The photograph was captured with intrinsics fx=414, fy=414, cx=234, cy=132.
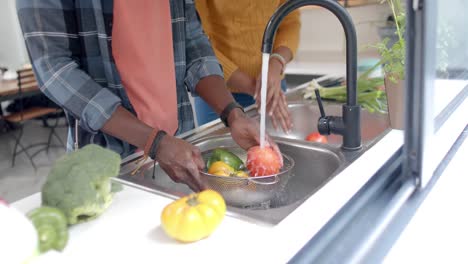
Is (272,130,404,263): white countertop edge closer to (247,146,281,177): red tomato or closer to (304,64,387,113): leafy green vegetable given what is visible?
(247,146,281,177): red tomato

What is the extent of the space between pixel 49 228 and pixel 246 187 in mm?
449

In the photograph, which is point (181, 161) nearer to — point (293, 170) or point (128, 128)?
point (128, 128)

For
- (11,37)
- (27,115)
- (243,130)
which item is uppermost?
(11,37)

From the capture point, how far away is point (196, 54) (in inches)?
53.9

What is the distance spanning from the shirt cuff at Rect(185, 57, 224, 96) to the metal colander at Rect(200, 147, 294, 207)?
1.59 feet

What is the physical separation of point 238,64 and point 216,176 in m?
1.00

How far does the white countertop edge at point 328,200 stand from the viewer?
649mm

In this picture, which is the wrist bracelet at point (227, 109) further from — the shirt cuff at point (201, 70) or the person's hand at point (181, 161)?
the person's hand at point (181, 161)

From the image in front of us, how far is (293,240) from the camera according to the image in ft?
2.10

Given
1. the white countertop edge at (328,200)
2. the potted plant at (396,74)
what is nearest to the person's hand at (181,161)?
the white countertop edge at (328,200)

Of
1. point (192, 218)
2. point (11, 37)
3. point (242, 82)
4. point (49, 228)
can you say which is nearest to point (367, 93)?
point (242, 82)

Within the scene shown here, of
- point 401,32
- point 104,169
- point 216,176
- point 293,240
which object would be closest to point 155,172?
point 216,176

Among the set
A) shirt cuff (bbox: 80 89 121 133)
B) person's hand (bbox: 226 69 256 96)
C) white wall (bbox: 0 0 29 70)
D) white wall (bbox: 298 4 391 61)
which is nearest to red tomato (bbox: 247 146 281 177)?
shirt cuff (bbox: 80 89 121 133)

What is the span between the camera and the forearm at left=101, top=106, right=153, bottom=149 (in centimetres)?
98
